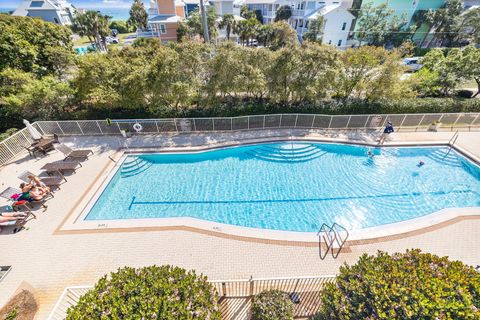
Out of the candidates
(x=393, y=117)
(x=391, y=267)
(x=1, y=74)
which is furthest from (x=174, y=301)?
(x=1, y=74)

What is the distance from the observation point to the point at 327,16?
118ft

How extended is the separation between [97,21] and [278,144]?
43474mm

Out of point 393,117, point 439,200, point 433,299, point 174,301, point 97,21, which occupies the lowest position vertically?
point 439,200

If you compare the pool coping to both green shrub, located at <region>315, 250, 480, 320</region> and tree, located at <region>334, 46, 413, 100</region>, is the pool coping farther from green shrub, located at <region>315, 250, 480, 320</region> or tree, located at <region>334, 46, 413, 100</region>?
tree, located at <region>334, 46, 413, 100</region>

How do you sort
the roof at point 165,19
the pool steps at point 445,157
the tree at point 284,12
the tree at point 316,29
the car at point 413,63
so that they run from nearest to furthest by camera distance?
the pool steps at point 445,157 < the car at point 413,63 < the tree at point 316,29 < the roof at point 165,19 < the tree at point 284,12

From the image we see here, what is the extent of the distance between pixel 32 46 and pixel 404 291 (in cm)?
2546

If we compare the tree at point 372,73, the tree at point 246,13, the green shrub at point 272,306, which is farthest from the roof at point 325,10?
the green shrub at point 272,306

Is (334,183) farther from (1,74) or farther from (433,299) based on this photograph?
(1,74)

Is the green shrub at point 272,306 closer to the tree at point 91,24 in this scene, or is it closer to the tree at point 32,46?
the tree at point 32,46

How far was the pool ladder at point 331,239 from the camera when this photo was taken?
7516mm

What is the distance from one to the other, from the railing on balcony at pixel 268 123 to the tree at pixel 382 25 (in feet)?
97.8

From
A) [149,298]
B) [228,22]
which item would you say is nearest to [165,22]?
[228,22]

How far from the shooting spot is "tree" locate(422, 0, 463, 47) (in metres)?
33.9

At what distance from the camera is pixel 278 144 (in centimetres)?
1386
